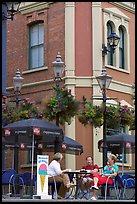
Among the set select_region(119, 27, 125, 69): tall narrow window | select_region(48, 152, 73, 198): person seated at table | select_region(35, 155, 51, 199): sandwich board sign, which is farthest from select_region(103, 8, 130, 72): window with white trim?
select_region(35, 155, 51, 199): sandwich board sign

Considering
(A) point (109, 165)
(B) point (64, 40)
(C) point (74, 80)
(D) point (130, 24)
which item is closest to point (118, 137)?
(A) point (109, 165)

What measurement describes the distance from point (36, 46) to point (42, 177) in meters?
11.6

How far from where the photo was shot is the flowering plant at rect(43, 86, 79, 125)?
15.5 metres

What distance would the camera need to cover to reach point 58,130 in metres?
13.9

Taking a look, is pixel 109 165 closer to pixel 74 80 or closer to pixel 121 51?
pixel 74 80

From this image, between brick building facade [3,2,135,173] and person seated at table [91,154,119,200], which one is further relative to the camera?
brick building facade [3,2,135,173]

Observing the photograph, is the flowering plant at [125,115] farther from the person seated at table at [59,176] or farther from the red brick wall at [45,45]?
the person seated at table at [59,176]

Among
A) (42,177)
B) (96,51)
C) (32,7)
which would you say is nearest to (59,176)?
(42,177)

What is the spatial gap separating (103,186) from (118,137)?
7.44 ft

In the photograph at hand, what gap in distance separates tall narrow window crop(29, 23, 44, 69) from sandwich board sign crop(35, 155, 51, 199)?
10531 millimetres

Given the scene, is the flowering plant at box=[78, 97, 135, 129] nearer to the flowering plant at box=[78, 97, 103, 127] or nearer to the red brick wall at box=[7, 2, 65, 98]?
the flowering plant at box=[78, 97, 103, 127]

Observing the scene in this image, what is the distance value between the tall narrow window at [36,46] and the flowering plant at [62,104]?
681cm

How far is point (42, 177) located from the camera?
482 inches

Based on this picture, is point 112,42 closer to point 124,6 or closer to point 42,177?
point 124,6
